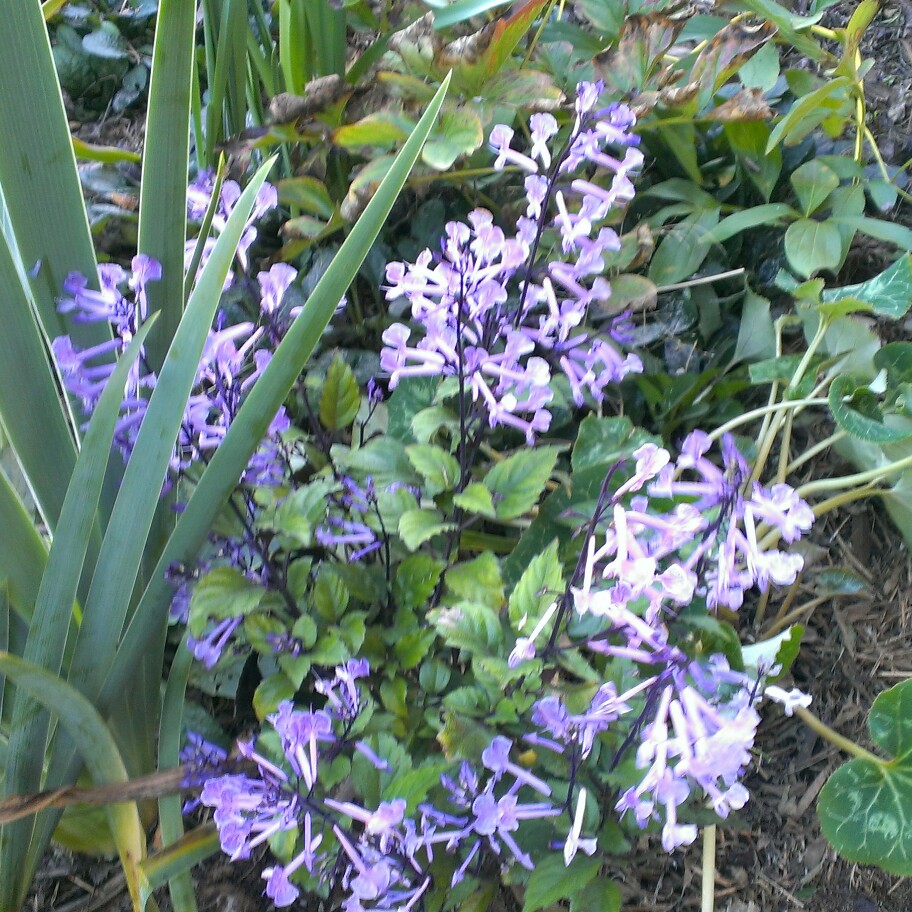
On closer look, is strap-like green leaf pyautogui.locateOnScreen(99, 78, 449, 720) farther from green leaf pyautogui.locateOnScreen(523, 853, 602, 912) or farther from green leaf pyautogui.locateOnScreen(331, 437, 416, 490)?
green leaf pyautogui.locateOnScreen(523, 853, 602, 912)

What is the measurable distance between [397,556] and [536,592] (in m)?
0.21

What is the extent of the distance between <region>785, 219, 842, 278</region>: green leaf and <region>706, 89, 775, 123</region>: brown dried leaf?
0.15m

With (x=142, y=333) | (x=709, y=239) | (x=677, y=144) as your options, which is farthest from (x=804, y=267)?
(x=142, y=333)

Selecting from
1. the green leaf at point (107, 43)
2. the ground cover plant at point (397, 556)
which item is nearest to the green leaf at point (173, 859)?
the ground cover plant at point (397, 556)

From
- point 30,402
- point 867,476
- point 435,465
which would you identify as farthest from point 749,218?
point 30,402

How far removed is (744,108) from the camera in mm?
929

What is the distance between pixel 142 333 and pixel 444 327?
22 cm

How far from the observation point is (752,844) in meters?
0.86

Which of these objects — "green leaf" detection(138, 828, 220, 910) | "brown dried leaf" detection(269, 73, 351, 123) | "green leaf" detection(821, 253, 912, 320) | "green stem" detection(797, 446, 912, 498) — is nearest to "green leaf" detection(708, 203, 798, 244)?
"green leaf" detection(821, 253, 912, 320)

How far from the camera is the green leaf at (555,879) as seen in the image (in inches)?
21.5

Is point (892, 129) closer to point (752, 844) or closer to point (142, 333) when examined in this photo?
point (752, 844)

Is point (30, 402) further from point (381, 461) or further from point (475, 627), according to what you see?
point (475, 627)

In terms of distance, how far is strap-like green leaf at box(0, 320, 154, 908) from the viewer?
565 millimetres

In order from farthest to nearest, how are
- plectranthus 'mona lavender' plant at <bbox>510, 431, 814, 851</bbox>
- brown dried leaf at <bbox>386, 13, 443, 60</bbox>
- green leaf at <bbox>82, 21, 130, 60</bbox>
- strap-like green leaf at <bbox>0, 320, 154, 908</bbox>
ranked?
green leaf at <bbox>82, 21, 130, 60</bbox> < brown dried leaf at <bbox>386, 13, 443, 60</bbox> < strap-like green leaf at <bbox>0, 320, 154, 908</bbox> < plectranthus 'mona lavender' plant at <bbox>510, 431, 814, 851</bbox>
